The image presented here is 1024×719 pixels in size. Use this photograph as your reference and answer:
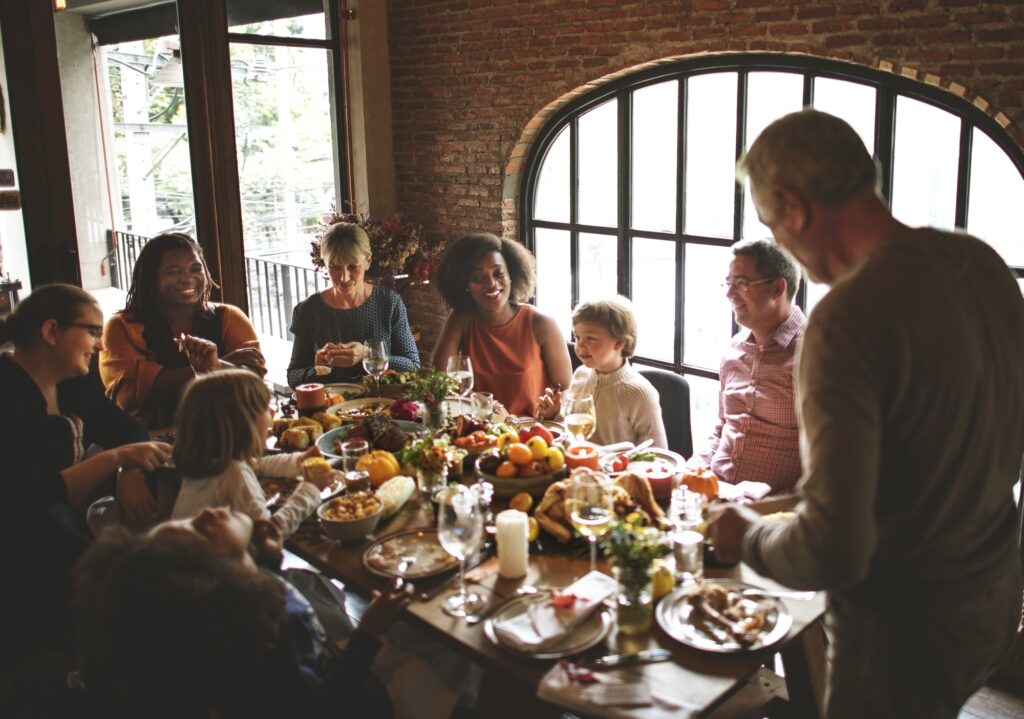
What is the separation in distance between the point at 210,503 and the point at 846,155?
1.64 meters

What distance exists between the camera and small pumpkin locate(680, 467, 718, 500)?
2.32 metres

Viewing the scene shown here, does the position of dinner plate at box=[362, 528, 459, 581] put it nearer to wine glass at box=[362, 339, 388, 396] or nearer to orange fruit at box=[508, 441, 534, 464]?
orange fruit at box=[508, 441, 534, 464]

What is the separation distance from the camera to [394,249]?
17.8ft

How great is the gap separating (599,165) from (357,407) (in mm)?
2428

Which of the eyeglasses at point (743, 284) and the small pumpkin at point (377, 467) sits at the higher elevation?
the eyeglasses at point (743, 284)

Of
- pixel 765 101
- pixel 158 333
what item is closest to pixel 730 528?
pixel 158 333

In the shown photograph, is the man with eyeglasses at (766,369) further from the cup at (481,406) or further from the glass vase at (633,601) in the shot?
the glass vase at (633,601)

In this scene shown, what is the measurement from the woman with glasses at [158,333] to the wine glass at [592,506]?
5.42 ft

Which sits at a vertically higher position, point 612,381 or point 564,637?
point 612,381

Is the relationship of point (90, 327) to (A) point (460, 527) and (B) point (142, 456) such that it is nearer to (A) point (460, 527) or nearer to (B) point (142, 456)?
(B) point (142, 456)

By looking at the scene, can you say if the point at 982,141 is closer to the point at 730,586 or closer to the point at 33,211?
the point at 730,586

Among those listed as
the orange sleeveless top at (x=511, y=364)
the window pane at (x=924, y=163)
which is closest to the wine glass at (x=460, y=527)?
the orange sleeveless top at (x=511, y=364)

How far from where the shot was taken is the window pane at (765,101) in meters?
4.09

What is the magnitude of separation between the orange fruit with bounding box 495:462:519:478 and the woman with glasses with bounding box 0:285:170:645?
98 cm
